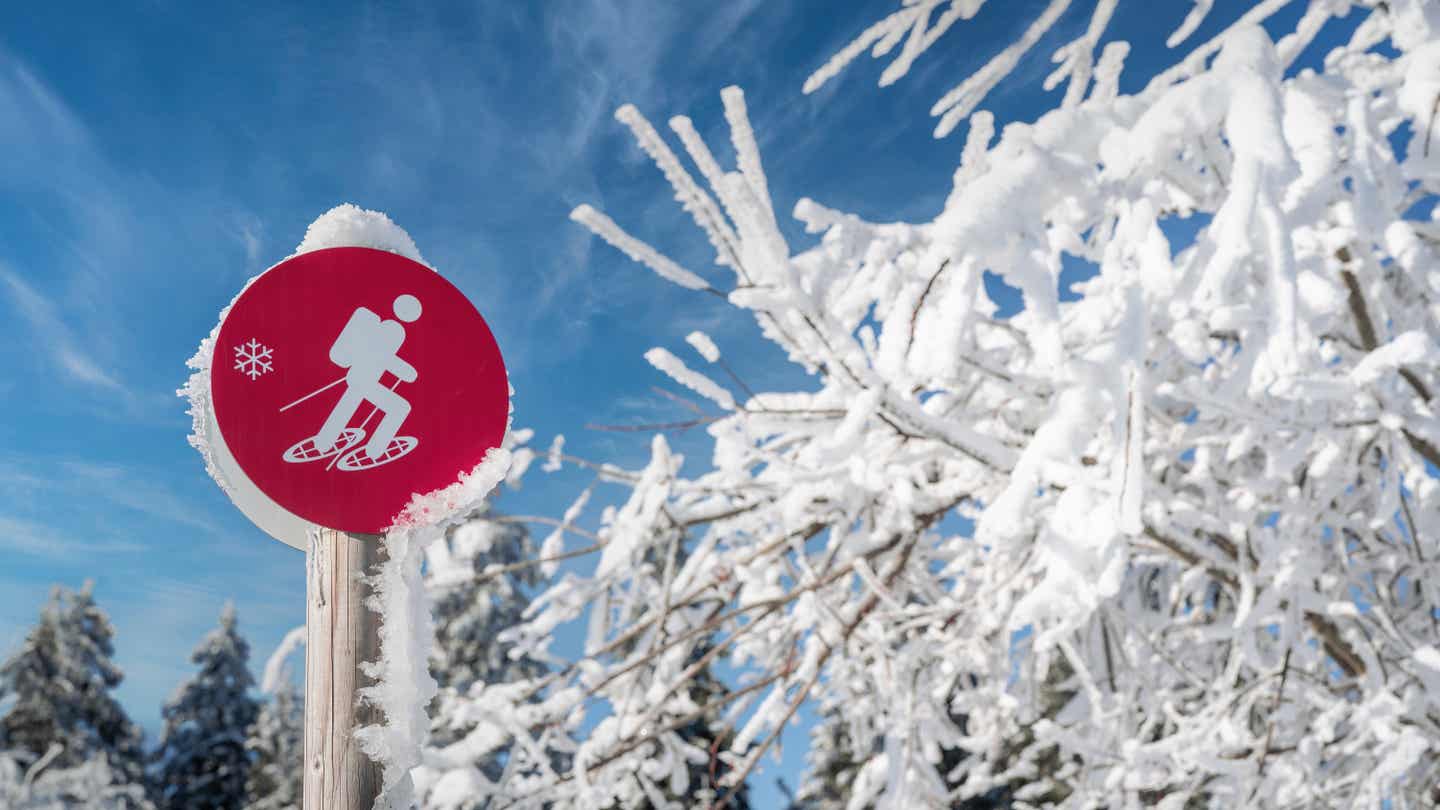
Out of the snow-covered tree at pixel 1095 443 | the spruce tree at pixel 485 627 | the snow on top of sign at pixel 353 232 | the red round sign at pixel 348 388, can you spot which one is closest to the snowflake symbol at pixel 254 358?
the red round sign at pixel 348 388

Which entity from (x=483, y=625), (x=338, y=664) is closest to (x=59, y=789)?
(x=483, y=625)

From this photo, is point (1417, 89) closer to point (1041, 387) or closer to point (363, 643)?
point (1041, 387)

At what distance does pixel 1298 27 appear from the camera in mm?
2514

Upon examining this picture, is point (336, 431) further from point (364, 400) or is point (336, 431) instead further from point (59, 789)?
point (59, 789)

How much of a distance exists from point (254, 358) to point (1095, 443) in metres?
2.12

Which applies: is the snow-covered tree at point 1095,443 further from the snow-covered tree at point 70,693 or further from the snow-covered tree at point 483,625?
the snow-covered tree at point 70,693

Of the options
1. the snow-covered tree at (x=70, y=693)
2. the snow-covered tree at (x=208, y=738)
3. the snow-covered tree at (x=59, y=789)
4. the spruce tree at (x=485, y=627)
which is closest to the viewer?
the snow-covered tree at (x=59, y=789)

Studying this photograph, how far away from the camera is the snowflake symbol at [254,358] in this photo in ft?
5.08

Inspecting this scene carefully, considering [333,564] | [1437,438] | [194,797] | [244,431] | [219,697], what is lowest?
[1437,438]

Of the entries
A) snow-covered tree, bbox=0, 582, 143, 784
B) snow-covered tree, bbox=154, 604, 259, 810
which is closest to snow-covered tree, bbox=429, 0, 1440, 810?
snow-covered tree, bbox=0, 582, 143, 784

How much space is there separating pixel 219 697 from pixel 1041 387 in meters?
29.3

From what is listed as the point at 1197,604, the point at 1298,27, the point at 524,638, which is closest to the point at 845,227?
the point at 1298,27

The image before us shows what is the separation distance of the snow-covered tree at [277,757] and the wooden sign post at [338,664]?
23.2 metres

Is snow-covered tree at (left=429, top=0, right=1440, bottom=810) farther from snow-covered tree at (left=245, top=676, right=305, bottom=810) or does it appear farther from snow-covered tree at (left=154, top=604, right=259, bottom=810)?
snow-covered tree at (left=154, top=604, right=259, bottom=810)
